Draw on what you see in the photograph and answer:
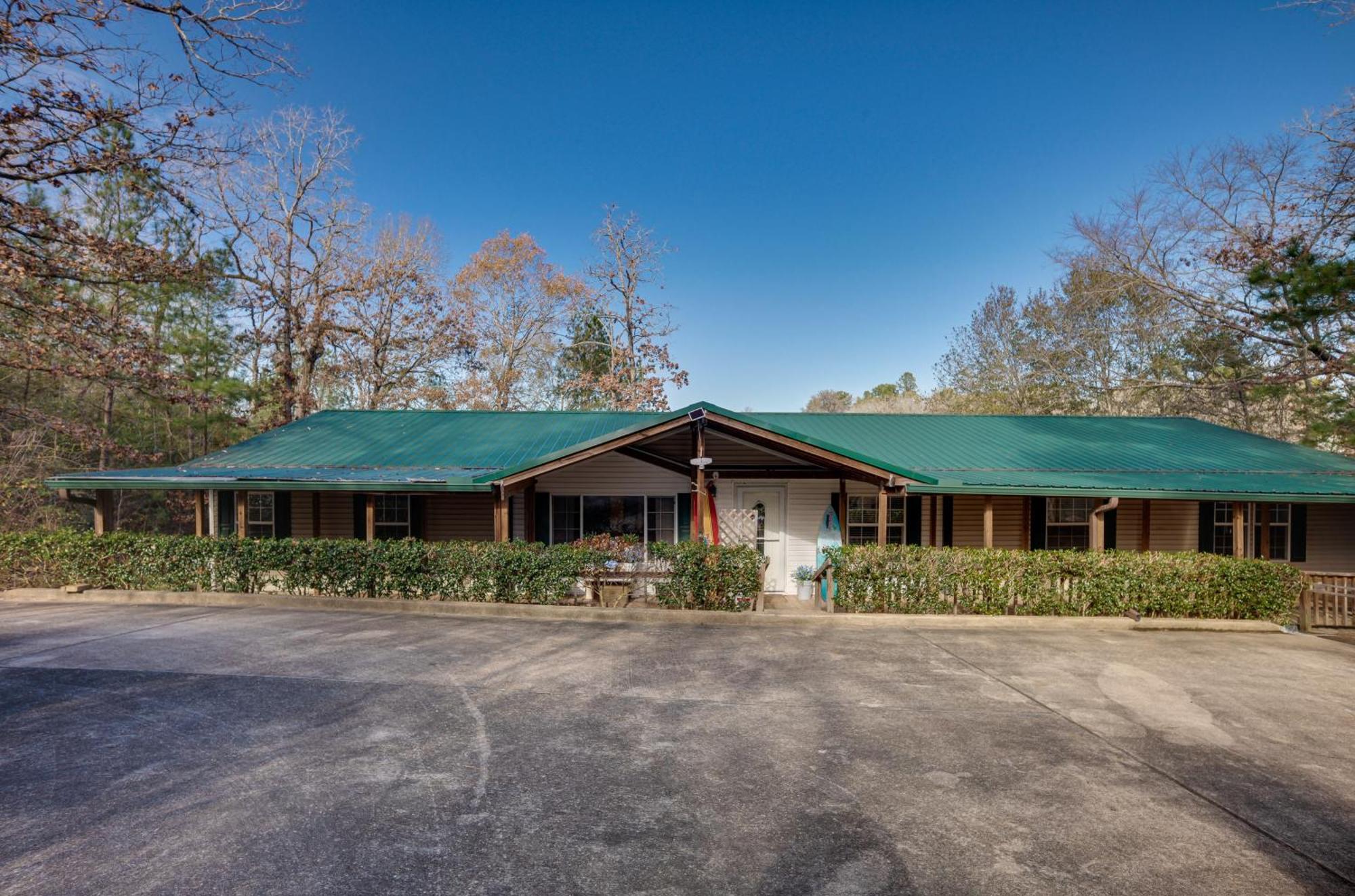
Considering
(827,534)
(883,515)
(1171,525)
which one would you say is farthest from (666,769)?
(1171,525)

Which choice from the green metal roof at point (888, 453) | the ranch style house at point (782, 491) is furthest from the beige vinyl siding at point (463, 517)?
the green metal roof at point (888, 453)

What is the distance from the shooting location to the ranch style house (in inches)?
456

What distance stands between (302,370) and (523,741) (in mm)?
23445

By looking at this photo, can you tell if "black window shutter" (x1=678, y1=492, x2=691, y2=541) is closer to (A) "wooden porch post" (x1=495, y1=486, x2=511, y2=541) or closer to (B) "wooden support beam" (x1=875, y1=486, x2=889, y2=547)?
(A) "wooden porch post" (x1=495, y1=486, x2=511, y2=541)

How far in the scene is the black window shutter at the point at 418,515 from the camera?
529 inches

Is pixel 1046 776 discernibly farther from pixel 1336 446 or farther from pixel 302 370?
pixel 302 370

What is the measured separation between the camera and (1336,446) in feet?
65.8

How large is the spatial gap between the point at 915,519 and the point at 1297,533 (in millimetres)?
7814

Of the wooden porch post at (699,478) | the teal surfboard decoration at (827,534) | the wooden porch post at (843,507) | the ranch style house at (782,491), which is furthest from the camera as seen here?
the teal surfboard decoration at (827,534)

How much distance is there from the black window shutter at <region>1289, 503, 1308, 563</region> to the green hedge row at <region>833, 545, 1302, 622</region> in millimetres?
4525

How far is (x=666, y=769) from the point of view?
4.70m

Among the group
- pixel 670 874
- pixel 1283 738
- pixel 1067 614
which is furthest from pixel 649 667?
pixel 1067 614

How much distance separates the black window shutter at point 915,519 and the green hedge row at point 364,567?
456 centimetres

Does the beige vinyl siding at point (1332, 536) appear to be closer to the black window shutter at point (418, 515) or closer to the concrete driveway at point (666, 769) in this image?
the concrete driveway at point (666, 769)
